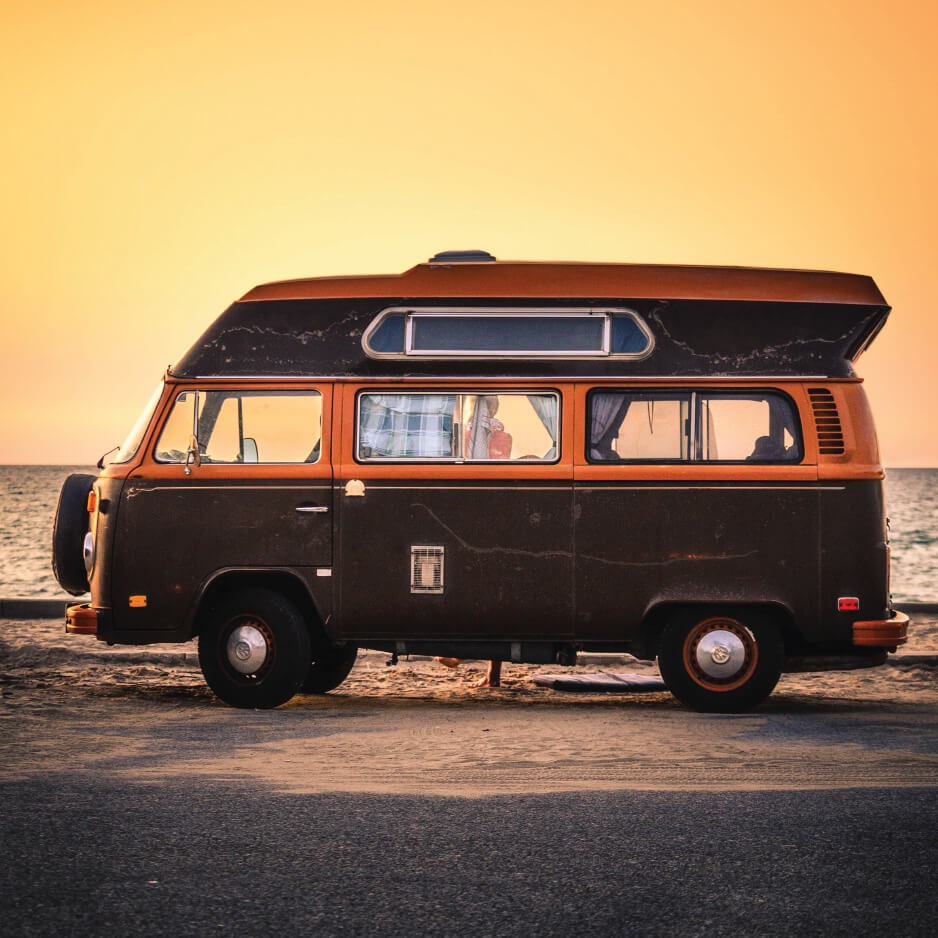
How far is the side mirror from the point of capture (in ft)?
32.9

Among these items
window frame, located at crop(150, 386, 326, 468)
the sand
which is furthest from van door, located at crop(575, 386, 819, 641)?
window frame, located at crop(150, 386, 326, 468)

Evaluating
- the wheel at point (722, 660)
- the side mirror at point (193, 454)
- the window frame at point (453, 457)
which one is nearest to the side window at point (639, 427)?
the window frame at point (453, 457)

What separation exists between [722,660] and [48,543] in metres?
48.5

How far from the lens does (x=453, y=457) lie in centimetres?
988

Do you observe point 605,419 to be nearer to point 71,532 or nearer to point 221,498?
point 221,498

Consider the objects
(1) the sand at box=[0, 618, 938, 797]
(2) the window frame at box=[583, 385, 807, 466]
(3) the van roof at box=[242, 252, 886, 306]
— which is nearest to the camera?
(1) the sand at box=[0, 618, 938, 797]

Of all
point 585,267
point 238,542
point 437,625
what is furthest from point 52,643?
point 585,267

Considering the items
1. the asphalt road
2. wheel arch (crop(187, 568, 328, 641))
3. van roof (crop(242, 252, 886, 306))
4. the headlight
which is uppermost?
van roof (crop(242, 252, 886, 306))

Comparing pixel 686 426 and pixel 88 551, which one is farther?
pixel 88 551

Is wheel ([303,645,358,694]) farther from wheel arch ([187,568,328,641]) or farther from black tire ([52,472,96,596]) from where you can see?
black tire ([52,472,96,596])

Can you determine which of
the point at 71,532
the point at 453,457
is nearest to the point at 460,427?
the point at 453,457

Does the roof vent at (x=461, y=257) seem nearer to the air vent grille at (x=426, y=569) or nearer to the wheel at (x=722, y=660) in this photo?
the air vent grille at (x=426, y=569)

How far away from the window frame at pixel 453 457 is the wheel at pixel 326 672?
1985 millimetres

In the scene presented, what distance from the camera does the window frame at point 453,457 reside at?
9812 millimetres
